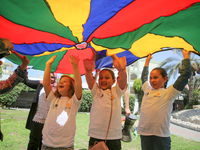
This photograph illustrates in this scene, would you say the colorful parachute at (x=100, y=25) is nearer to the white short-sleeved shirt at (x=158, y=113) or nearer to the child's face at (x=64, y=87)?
the child's face at (x=64, y=87)

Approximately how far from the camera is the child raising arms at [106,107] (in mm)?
1812

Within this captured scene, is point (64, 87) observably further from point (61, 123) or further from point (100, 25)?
point (100, 25)

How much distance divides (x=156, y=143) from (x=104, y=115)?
70 centimetres

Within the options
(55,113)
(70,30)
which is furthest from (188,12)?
(55,113)

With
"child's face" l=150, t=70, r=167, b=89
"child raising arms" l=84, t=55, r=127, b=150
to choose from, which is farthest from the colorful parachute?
"child's face" l=150, t=70, r=167, b=89

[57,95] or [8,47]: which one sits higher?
[8,47]

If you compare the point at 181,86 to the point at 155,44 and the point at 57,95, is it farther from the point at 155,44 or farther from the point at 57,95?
the point at 57,95

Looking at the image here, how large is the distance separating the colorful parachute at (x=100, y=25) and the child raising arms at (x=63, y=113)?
477 millimetres

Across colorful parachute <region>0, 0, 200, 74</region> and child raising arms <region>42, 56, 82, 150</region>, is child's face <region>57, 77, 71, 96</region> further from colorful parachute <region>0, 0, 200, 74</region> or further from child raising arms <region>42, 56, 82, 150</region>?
colorful parachute <region>0, 0, 200, 74</region>

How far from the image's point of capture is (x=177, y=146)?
4684 millimetres

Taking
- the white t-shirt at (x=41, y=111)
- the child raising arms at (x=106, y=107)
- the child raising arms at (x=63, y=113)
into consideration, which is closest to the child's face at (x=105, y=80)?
the child raising arms at (x=106, y=107)

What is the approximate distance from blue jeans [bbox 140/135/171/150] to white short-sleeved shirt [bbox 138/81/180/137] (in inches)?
2.1

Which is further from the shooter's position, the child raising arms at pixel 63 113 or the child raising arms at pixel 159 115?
the child raising arms at pixel 159 115

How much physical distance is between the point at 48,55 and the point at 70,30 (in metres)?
1.17
